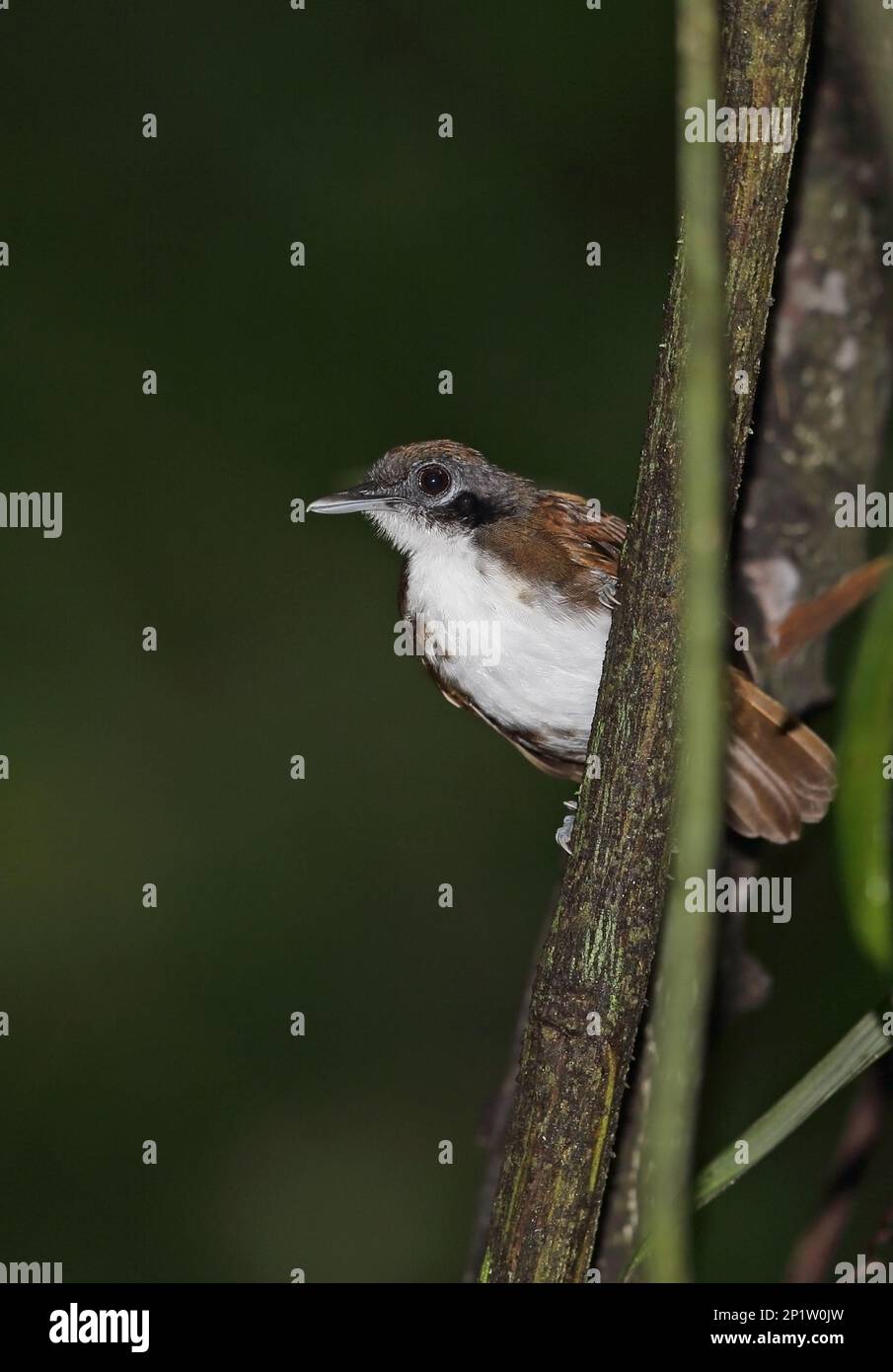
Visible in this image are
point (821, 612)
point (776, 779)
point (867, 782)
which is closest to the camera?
point (867, 782)

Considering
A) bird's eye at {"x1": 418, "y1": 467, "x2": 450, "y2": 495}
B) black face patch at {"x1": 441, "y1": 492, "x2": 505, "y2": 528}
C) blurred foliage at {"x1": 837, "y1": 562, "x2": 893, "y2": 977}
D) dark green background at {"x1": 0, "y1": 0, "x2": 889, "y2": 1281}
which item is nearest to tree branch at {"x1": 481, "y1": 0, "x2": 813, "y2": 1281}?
blurred foliage at {"x1": 837, "y1": 562, "x2": 893, "y2": 977}

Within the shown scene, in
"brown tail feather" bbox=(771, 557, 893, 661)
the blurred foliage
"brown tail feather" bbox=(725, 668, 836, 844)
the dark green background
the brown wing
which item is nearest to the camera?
the blurred foliage

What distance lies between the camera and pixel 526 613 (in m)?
3.32

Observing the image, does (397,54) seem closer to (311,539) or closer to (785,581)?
(311,539)

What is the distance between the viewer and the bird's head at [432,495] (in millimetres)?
3498

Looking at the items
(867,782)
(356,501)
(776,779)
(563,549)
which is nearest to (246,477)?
(356,501)

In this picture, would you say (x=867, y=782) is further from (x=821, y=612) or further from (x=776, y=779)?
(x=776, y=779)

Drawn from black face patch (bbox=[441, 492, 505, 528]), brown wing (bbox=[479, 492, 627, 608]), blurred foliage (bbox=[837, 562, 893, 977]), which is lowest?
blurred foliage (bbox=[837, 562, 893, 977])

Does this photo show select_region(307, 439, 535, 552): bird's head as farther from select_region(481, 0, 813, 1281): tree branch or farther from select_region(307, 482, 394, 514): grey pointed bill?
select_region(481, 0, 813, 1281): tree branch

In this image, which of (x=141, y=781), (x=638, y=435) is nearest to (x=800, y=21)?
(x=638, y=435)

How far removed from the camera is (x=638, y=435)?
4.77 metres

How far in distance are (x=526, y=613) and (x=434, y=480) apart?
457mm

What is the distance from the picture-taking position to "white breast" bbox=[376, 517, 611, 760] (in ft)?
10.8

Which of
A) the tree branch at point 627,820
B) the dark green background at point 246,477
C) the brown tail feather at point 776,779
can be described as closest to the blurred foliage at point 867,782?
the tree branch at point 627,820
